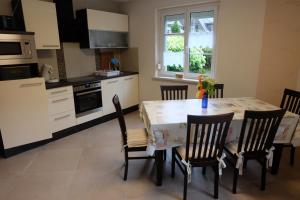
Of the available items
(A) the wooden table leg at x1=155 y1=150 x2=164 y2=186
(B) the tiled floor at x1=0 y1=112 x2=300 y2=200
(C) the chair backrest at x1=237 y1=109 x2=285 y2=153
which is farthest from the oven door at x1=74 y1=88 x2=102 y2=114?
(C) the chair backrest at x1=237 y1=109 x2=285 y2=153

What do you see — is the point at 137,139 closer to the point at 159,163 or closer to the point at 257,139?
the point at 159,163

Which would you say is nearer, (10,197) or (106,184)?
(10,197)

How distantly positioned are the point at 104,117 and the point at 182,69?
186 centimetres

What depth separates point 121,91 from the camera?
169 inches

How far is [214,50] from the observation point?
355cm

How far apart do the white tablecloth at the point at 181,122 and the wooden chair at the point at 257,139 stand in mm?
167

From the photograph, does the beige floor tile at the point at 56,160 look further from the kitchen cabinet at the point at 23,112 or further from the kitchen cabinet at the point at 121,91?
the kitchen cabinet at the point at 121,91

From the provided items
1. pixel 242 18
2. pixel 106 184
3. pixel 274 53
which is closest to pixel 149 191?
pixel 106 184

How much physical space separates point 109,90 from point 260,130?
286 cm

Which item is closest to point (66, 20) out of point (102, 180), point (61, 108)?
point (61, 108)

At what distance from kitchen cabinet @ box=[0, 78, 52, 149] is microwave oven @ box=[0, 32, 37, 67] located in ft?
0.93

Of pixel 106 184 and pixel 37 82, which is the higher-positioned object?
pixel 37 82

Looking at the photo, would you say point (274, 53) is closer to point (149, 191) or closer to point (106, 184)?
point (149, 191)

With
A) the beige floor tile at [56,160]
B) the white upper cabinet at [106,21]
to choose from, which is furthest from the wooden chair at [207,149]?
the white upper cabinet at [106,21]
